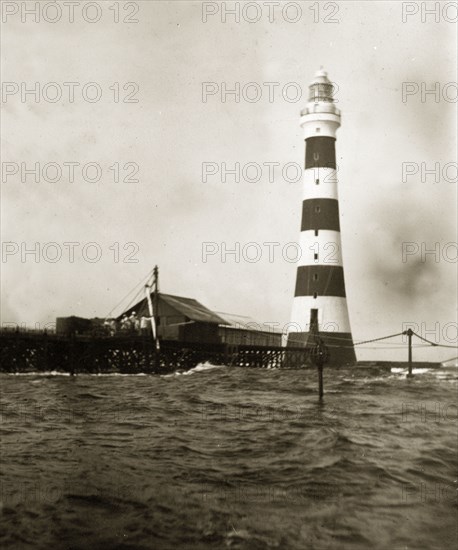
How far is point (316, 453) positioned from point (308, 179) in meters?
33.5

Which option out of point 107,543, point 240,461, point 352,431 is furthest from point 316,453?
point 107,543

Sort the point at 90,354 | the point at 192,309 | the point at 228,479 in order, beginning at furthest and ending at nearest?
the point at 192,309, the point at 90,354, the point at 228,479

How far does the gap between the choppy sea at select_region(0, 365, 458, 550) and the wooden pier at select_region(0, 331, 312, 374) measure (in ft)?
76.7

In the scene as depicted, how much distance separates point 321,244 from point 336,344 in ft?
21.0

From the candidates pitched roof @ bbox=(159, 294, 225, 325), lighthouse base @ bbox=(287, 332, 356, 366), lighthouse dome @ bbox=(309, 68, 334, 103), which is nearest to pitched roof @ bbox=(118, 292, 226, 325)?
pitched roof @ bbox=(159, 294, 225, 325)

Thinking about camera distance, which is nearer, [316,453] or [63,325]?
[316,453]

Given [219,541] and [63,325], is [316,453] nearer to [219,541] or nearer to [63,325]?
[219,541]

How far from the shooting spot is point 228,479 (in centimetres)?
930

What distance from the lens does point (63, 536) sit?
7.07 metres

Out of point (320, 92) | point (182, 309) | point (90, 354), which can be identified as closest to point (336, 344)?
point (182, 309)

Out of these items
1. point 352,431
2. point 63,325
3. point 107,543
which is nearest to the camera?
point 107,543

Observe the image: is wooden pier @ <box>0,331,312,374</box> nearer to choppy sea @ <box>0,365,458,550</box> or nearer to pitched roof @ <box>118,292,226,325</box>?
pitched roof @ <box>118,292,226,325</box>

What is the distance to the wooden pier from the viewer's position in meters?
39.1

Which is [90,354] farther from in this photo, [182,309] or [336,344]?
[336,344]
